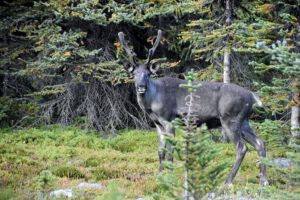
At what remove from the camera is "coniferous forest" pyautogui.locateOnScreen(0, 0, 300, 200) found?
1021 cm

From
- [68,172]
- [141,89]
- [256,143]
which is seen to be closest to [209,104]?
Result: [256,143]

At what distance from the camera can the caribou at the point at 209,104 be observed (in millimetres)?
9945

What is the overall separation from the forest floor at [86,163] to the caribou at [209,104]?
0.63m

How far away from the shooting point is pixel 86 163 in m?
11.5

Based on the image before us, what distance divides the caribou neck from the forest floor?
1352mm

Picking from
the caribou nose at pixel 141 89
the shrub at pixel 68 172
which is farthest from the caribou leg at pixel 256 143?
the shrub at pixel 68 172

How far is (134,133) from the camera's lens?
15531 millimetres

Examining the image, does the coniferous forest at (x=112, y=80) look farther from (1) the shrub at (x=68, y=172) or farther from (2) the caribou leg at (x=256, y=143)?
(2) the caribou leg at (x=256, y=143)

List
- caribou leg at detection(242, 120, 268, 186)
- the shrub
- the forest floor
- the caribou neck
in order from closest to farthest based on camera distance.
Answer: the forest floor < caribou leg at detection(242, 120, 268, 186) < the shrub < the caribou neck

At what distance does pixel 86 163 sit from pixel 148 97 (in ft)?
7.11

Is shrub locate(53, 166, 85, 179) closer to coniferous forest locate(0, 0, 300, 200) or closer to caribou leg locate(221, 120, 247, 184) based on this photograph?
coniferous forest locate(0, 0, 300, 200)

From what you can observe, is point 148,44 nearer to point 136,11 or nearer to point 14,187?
point 136,11

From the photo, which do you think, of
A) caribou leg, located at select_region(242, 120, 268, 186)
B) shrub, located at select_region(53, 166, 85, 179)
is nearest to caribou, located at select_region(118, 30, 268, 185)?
caribou leg, located at select_region(242, 120, 268, 186)

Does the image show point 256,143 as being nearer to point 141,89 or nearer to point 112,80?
point 141,89
